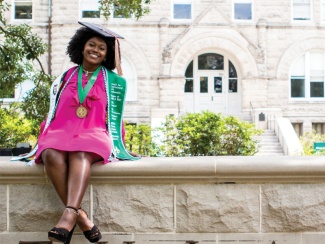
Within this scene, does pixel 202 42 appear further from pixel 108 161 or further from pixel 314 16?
pixel 108 161

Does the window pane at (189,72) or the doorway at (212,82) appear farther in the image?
the window pane at (189,72)

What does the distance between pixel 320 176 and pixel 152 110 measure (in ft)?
69.1

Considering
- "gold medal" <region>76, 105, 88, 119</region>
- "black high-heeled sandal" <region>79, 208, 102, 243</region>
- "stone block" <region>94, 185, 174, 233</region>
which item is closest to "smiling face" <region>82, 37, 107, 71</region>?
"gold medal" <region>76, 105, 88, 119</region>

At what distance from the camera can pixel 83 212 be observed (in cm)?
476

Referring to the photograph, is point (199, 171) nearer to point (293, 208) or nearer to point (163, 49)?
point (293, 208)

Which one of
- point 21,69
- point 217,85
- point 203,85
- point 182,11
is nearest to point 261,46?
point 217,85

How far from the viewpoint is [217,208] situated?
510 centimetres

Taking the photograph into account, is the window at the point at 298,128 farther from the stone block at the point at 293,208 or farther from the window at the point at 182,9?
the stone block at the point at 293,208

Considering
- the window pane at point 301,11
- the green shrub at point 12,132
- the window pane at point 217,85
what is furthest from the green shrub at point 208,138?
the window pane at point 301,11

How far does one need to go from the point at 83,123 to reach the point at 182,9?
23046 mm

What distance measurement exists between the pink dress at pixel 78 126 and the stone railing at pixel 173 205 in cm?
21

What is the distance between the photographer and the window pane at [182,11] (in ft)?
90.2

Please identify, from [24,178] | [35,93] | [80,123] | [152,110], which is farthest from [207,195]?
[152,110]

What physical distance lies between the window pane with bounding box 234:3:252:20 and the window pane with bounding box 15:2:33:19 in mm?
9496
